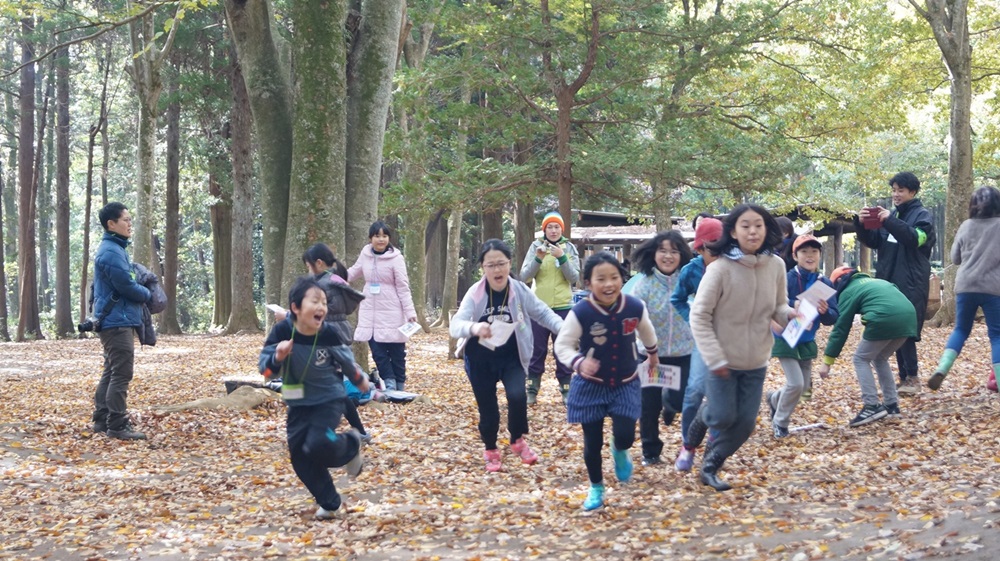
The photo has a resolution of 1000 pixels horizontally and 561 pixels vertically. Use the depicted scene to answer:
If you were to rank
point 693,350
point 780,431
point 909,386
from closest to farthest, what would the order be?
point 693,350 → point 780,431 → point 909,386

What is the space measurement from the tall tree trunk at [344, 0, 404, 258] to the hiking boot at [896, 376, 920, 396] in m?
6.16

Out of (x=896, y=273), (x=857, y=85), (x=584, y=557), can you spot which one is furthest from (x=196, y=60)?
(x=584, y=557)

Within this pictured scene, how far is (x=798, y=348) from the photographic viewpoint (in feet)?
25.0

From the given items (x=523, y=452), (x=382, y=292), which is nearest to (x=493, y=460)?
(x=523, y=452)

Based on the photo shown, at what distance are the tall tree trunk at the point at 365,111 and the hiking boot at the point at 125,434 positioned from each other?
11.3ft

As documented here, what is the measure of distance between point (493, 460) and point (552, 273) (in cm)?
317

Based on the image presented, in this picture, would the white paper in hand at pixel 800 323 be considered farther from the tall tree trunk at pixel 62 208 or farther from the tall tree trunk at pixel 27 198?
the tall tree trunk at pixel 62 208

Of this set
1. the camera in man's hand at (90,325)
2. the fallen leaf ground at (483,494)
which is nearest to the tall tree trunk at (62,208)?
the fallen leaf ground at (483,494)

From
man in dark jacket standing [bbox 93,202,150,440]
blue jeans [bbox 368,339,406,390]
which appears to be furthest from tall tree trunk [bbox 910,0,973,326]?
man in dark jacket standing [bbox 93,202,150,440]

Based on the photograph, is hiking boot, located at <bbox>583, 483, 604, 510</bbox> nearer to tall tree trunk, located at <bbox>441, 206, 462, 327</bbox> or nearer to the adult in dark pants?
the adult in dark pants

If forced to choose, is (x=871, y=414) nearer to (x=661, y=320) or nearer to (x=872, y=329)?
(x=872, y=329)

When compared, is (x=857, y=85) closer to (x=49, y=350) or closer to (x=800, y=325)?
(x=800, y=325)

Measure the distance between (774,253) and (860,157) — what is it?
699 inches

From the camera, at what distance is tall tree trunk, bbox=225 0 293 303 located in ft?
36.6
